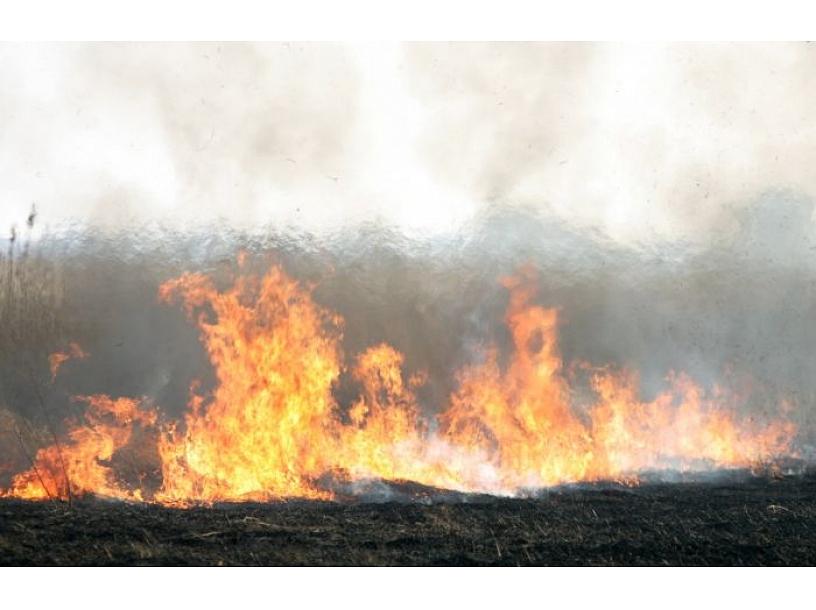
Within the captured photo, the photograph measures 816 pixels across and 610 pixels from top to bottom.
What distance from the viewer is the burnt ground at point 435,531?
35.6 ft

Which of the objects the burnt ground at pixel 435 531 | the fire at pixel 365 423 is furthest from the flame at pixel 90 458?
the burnt ground at pixel 435 531

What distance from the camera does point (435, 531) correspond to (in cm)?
1132

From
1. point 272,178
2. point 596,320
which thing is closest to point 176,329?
point 272,178

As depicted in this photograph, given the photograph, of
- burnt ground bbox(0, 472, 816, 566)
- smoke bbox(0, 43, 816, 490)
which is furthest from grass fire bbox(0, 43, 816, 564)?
burnt ground bbox(0, 472, 816, 566)

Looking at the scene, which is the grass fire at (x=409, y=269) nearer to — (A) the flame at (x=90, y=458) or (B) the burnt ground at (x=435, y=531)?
(A) the flame at (x=90, y=458)

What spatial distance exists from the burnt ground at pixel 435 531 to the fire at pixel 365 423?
0.48 metres

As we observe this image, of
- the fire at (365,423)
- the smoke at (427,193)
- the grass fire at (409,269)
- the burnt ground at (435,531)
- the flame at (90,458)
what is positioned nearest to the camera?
the burnt ground at (435,531)

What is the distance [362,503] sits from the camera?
40.8 ft

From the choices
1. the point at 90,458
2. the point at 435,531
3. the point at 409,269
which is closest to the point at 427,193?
the point at 409,269

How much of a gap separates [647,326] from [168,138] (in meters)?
7.82

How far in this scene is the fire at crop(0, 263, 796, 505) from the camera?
42.0 feet

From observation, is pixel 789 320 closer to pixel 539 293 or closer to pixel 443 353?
pixel 539 293

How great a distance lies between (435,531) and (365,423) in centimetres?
246

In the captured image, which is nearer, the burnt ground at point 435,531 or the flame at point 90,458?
the burnt ground at point 435,531
